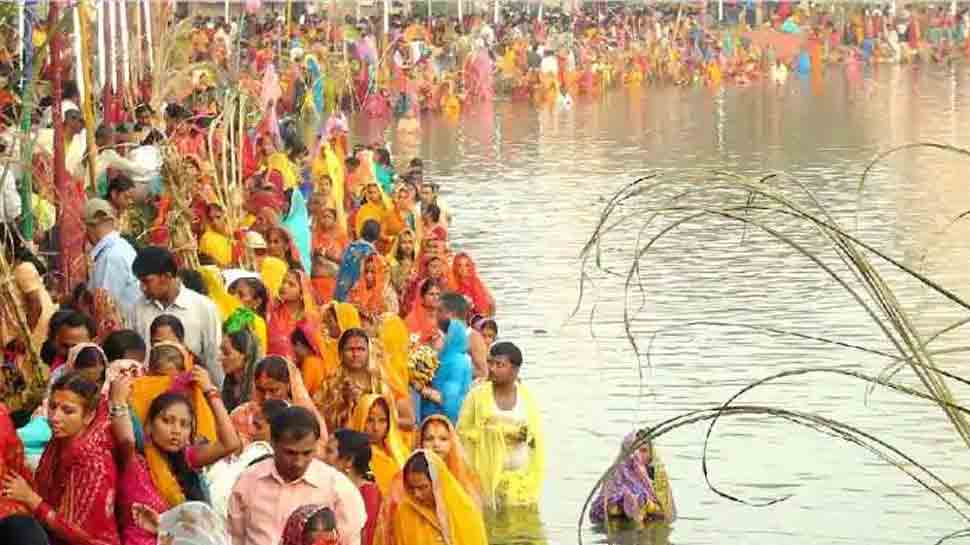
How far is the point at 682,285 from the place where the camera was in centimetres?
1688

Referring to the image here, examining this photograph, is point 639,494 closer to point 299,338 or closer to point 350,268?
point 299,338

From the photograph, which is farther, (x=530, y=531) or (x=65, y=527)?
(x=530, y=531)

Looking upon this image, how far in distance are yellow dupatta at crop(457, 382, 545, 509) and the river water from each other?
12 centimetres

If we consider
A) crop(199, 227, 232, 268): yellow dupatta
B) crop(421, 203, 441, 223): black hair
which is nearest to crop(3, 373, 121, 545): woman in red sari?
crop(199, 227, 232, 268): yellow dupatta

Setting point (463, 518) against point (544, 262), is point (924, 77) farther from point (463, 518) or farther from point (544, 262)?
point (463, 518)

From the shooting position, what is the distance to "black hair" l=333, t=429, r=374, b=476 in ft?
24.5

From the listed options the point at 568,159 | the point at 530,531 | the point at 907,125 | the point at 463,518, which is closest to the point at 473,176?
the point at 568,159

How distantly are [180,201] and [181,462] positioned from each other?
230 inches

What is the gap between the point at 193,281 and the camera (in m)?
9.56

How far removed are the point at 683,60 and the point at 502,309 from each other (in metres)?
31.1

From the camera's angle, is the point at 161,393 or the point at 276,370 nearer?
the point at 161,393

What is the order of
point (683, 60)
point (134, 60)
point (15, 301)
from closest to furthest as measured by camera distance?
point (15, 301) → point (134, 60) → point (683, 60)

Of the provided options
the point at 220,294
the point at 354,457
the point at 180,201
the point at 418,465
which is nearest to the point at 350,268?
the point at 180,201

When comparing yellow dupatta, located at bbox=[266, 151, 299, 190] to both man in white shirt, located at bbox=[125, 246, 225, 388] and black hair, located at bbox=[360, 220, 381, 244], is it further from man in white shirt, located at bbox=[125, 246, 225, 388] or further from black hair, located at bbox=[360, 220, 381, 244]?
man in white shirt, located at bbox=[125, 246, 225, 388]
